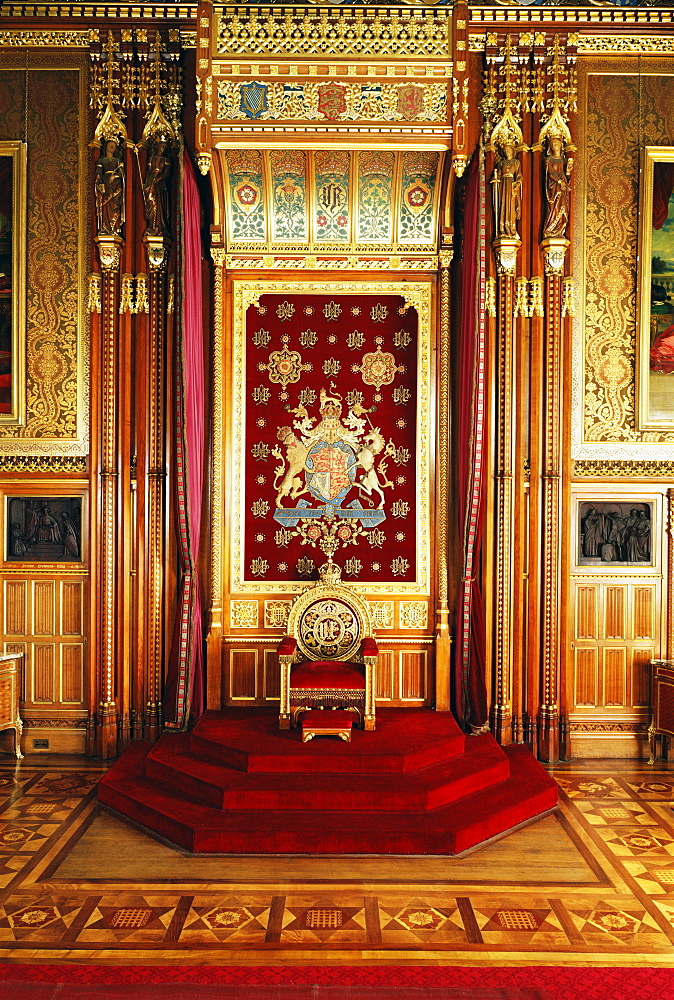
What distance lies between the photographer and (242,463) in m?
6.58

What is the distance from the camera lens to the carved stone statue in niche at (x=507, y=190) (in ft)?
19.7

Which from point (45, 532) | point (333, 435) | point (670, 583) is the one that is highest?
point (333, 435)

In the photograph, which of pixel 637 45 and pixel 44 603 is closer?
pixel 637 45

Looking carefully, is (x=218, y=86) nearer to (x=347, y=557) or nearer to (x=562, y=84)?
(x=562, y=84)

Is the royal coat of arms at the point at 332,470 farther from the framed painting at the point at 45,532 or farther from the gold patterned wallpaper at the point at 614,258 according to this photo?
the gold patterned wallpaper at the point at 614,258

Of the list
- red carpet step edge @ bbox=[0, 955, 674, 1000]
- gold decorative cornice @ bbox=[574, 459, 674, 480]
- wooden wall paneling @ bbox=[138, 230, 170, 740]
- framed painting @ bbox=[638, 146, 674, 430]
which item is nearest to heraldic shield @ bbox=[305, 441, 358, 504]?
wooden wall paneling @ bbox=[138, 230, 170, 740]

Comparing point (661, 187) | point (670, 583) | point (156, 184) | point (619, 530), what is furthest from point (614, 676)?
point (156, 184)

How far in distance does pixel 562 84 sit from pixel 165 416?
4.06 m

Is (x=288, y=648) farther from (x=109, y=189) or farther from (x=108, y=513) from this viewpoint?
(x=109, y=189)

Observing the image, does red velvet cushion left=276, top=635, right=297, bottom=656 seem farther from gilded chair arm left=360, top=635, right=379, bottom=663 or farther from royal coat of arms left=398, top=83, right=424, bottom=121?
royal coat of arms left=398, top=83, right=424, bottom=121

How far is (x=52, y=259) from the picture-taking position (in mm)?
6492

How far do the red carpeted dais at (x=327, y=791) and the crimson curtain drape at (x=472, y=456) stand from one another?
18.3 inches

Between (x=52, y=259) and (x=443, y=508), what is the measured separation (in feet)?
12.3

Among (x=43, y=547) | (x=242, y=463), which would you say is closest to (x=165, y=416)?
(x=242, y=463)
